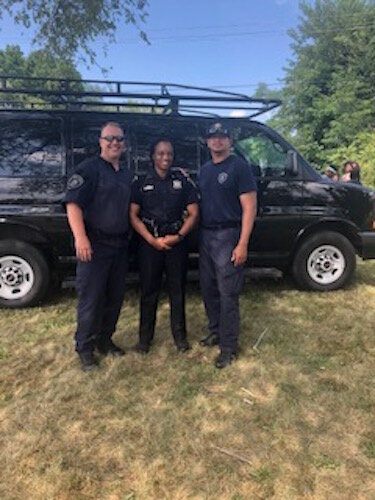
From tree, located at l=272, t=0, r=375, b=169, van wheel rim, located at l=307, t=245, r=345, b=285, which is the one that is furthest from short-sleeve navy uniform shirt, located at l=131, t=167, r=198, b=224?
tree, located at l=272, t=0, r=375, b=169

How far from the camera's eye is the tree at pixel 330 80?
26.4 m

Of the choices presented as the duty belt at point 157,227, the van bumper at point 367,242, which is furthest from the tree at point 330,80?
the duty belt at point 157,227

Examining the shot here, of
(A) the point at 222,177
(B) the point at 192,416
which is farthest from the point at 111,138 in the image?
(B) the point at 192,416

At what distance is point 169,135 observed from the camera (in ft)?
16.4

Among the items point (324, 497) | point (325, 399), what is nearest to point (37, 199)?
point (325, 399)

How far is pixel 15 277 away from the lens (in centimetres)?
482

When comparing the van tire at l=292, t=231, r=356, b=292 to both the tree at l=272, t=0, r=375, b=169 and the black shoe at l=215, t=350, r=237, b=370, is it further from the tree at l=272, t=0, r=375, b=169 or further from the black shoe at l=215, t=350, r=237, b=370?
the tree at l=272, t=0, r=375, b=169

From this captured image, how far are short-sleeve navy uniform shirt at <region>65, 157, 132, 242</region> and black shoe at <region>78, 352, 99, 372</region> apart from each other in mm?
932

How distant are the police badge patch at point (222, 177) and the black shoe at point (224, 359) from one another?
52.5 inches

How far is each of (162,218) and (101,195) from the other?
20.2 inches

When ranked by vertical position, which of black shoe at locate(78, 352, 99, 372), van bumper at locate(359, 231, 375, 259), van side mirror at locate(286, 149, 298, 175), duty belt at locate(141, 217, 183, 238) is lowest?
black shoe at locate(78, 352, 99, 372)

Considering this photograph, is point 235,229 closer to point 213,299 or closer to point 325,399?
point 213,299

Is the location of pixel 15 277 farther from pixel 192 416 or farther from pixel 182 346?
pixel 192 416

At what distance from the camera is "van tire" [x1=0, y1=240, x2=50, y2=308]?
187 inches
